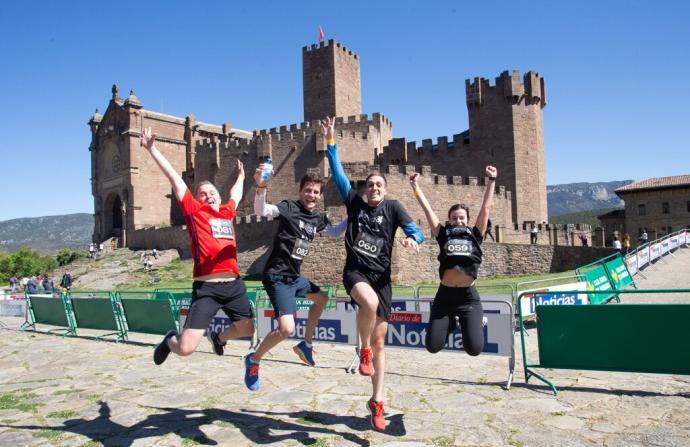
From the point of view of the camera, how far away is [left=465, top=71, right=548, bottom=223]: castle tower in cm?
3634

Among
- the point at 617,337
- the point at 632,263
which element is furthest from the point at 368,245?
the point at 632,263

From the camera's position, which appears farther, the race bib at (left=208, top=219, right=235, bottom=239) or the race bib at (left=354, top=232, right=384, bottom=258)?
the race bib at (left=208, top=219, right=235, bottom=239)

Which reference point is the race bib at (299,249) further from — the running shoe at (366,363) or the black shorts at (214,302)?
the running shoe at (366,363)

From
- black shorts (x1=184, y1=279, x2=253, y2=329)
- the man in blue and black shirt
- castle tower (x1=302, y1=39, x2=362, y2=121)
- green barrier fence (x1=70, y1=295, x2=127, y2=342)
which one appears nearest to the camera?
the man in blue and black shirt

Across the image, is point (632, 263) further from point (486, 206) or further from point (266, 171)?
point (266, 171)

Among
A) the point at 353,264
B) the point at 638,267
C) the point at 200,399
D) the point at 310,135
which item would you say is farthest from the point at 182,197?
Answer: the point at 310,135

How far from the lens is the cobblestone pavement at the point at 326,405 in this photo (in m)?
4.50

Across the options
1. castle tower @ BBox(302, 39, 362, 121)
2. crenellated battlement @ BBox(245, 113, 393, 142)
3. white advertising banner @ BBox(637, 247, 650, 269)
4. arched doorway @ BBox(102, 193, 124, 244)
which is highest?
castle tower @ BBox(302, 39, 362, 121)

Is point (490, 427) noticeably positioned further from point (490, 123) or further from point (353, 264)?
point (490, 123)

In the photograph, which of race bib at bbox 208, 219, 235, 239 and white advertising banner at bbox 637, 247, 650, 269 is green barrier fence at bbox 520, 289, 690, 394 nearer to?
race bib at bbox 208, 219, 235, 239

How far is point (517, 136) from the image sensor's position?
36.4 metres

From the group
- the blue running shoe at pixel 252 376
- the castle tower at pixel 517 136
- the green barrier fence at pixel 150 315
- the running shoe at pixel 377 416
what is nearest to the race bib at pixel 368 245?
the running shoe at pixel 377 416

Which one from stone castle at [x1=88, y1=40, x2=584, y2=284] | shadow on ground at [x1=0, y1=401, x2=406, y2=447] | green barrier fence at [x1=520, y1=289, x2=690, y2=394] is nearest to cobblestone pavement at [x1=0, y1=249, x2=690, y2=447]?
shadow on ground at [x1=0, y1=401, x2=406, y2=447]

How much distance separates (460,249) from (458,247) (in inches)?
1.1
